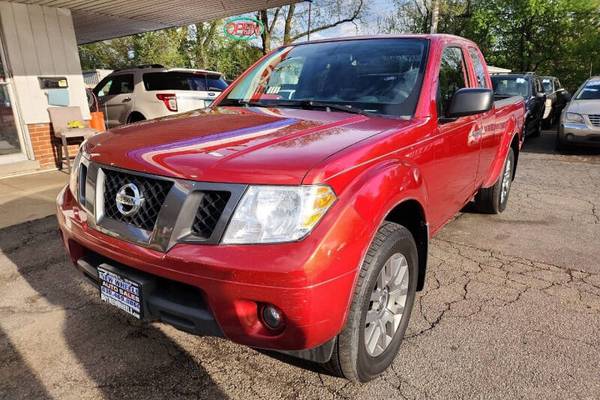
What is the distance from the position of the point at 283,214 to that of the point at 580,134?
9329mm

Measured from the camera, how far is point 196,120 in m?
2.74

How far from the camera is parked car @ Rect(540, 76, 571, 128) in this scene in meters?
13.3

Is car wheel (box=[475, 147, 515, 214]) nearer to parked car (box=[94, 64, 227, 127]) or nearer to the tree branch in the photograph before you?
parked car (box=[94, 64, 227, 127])

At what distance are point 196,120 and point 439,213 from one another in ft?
5.66

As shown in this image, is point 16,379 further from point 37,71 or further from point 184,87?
point 184,87

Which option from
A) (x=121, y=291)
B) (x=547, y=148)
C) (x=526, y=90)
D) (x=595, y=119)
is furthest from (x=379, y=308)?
(x=526, y=90)

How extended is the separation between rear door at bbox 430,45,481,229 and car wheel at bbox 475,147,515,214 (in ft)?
3.55

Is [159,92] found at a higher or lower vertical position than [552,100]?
higher

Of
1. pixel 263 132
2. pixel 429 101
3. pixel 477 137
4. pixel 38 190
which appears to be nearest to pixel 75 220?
pixel 263 132

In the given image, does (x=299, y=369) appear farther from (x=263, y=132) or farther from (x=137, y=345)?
(x=263, y=132)

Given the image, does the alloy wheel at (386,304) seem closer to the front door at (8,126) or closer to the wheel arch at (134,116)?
the front door at (8,126)

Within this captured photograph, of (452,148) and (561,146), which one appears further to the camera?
(561,146)

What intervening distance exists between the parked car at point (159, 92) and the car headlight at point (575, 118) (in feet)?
23.8

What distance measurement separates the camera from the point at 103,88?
10523 millimetres
